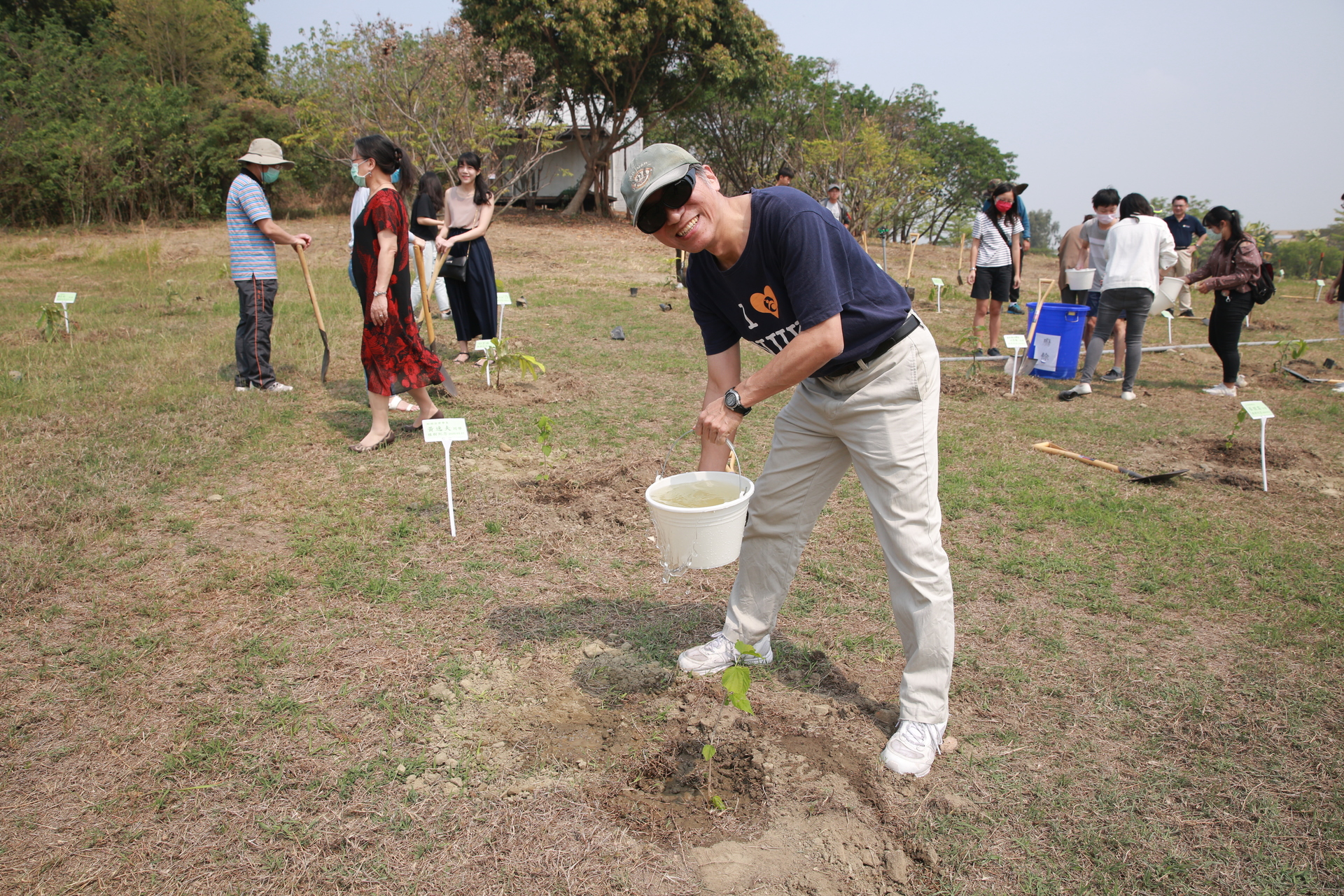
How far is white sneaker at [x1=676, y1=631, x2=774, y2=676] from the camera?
2975mm

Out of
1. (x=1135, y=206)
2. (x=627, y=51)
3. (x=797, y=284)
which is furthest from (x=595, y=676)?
(x=627, y=51)

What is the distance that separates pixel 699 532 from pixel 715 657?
77 centimetres

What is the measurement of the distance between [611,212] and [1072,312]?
2214cm

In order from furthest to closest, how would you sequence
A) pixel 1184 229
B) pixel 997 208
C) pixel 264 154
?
pixel 1184 229 → pixel 997 208 → pixel 264 154

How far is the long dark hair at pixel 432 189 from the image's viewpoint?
7457mm

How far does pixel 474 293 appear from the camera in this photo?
741cm

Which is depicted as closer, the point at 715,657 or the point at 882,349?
the point at 882,349

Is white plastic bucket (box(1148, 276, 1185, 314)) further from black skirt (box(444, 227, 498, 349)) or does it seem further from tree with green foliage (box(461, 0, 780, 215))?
tree with green foliage (box(461, 0, 780, 215))

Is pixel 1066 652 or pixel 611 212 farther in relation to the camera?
pixel 611 212

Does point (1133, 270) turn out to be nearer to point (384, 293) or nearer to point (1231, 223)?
point (1231, 223)

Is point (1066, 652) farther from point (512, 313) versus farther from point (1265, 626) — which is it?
point (512, 313)

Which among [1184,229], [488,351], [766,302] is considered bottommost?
[488,351]

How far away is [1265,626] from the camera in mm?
3371

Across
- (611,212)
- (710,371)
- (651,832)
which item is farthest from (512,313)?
(611,212)
